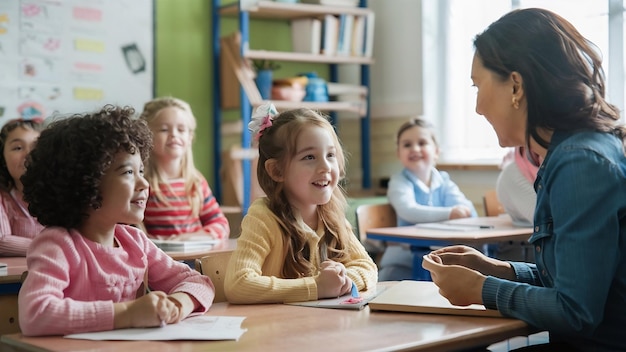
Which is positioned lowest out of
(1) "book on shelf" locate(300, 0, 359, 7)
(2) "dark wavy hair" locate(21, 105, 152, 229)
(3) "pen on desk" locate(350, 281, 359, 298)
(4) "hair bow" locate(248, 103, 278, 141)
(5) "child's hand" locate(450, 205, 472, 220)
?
(5) "child's hand" locate(450, 205, 472, 220)

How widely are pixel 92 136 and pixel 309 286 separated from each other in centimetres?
59

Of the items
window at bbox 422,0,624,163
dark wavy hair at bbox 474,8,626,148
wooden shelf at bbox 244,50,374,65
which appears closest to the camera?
dark wavy hair at bbox 474,8,626,148

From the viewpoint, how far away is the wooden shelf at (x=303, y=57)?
5199 mm

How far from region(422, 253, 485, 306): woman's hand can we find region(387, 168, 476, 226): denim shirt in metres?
2.72

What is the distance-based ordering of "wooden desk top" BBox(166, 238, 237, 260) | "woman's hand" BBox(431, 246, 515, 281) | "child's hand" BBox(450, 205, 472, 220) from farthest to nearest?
1. "child's hand" BBox(450, 205, 472, 220)
2. "wooden desk top" BBox(166, 238, 237, 260)
3. "woman's hand" BBox(431, 246, 515, 281)

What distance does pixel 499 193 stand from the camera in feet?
13.0

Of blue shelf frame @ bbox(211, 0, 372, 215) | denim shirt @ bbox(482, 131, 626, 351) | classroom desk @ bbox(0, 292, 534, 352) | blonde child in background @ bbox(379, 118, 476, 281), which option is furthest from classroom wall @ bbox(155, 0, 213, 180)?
denim shirt @ bbox(482, 131, 626, 351)

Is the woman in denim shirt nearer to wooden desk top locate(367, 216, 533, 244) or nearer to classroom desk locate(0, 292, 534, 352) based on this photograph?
classroom desk locate(0, 292, 534, 352)

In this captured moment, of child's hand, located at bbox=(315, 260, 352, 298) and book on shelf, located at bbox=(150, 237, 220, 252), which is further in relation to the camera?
book on shelf, located at bbox=(150, 237, 220, 252)

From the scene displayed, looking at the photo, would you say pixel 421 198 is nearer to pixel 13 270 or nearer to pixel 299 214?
pixel 299 214

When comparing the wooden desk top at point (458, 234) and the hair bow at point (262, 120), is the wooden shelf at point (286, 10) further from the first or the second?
the hair bow at point (262, 120)

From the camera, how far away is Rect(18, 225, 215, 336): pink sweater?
1.50 metres

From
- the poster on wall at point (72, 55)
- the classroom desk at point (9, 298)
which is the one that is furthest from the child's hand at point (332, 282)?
the poster on wall at point (72, 55)

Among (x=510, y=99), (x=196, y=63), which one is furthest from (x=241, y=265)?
(x=196, y=63)
